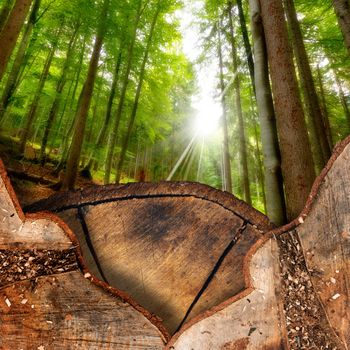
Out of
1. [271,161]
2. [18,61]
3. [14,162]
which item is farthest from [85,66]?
[271,161]

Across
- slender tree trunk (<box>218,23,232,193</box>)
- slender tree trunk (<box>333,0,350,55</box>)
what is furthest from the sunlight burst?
slender tree trunk (<box>333,0,350,55</box>)

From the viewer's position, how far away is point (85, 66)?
1284 cm

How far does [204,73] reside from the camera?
460 inches

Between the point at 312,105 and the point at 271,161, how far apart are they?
4.87m

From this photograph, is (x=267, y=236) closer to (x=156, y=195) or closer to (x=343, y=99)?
(x=156, y=195)

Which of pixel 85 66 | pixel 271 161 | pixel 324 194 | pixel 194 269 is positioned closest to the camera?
pixel 324 194

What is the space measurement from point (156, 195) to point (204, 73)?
37.3 feet

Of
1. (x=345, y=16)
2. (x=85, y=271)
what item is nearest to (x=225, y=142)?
(x=345, y=16)

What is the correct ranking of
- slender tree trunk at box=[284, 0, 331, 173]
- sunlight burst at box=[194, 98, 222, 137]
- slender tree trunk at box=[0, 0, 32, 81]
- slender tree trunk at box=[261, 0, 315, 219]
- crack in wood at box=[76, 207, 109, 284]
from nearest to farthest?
crack in wood at box=[76, 207, 109, 284] < slender tree trunk at box=[261, 0, 315, 219] < slender tree trunk at box=[0, 0, 32, 81] < slender tree trunk at box=[284, 0, 331, 173] < sunlight burst at box=[194, 98, 222, 137]

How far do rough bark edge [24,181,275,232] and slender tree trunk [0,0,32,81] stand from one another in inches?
150

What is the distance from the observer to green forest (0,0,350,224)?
2193mm

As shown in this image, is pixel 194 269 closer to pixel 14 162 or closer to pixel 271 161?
pixel 271 161

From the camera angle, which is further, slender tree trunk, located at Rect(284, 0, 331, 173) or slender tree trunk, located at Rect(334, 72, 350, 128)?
slender tree trunk, located at Rect(334, 72, 350, 128)

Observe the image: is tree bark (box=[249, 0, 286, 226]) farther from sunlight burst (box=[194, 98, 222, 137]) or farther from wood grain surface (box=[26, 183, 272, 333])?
sunlight burst (box=[194, 98, 222, 137])
